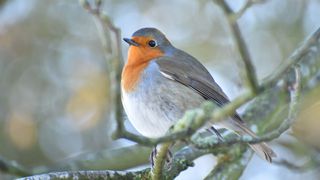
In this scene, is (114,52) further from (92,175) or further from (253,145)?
(253,145)

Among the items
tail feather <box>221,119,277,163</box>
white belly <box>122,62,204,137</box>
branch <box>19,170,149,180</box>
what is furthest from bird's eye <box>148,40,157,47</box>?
branch <box>19,170,149,180</box>

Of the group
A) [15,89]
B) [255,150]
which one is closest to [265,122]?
[255,150]

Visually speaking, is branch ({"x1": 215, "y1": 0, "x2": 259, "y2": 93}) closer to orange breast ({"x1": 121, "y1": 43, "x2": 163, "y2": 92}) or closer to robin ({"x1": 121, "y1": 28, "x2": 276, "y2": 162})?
robin ({"x1": 121, "y1": 28, "x2": 276, "y2": 162})

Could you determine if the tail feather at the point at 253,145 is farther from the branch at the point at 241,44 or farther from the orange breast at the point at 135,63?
the branch at the point at 241,44

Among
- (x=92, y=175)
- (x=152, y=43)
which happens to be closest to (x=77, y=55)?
(x=152, y=43)

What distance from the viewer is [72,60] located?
8953 millimetres

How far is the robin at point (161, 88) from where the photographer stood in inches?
204

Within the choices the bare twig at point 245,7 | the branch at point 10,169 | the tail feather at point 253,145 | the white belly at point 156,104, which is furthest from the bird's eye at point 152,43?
the bare twig at point 245,7

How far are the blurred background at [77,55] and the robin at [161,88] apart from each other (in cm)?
209

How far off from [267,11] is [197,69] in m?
3.06

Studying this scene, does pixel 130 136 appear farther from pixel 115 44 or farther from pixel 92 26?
pixel 92 26

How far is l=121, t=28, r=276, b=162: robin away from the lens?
5.18m

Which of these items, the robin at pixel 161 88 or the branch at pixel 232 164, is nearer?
the robin at pixel 161 88

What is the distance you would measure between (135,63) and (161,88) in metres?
0.48
